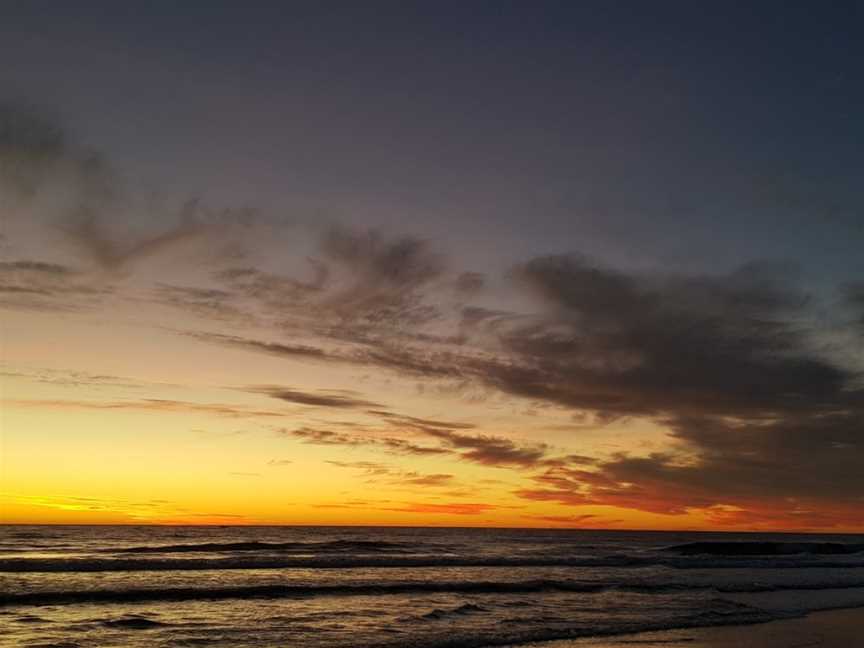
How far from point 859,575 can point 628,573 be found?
50.3 feet

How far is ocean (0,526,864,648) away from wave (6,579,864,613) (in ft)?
0.27

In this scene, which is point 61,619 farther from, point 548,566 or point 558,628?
point 548,566

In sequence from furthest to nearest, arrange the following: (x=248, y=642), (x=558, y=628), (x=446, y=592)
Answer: (x=446, y=592), (x=558, y=628), (x=248, y=642)

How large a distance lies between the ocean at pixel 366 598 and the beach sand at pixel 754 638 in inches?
39.6

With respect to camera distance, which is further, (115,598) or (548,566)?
(548,566)

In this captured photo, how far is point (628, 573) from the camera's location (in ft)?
141

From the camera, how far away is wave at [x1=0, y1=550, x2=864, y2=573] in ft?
128

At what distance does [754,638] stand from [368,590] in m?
16.9

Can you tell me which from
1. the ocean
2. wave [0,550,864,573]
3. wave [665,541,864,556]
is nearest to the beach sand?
the ocean

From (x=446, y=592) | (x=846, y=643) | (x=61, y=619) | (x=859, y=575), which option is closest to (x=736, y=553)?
(x=859, y=575)

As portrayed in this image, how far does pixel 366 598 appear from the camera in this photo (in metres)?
28.4

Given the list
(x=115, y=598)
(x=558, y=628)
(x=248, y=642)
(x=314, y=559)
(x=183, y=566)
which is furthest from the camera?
(x=314, y=559)

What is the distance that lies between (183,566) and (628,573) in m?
27.4

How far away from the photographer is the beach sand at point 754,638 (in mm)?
18797
